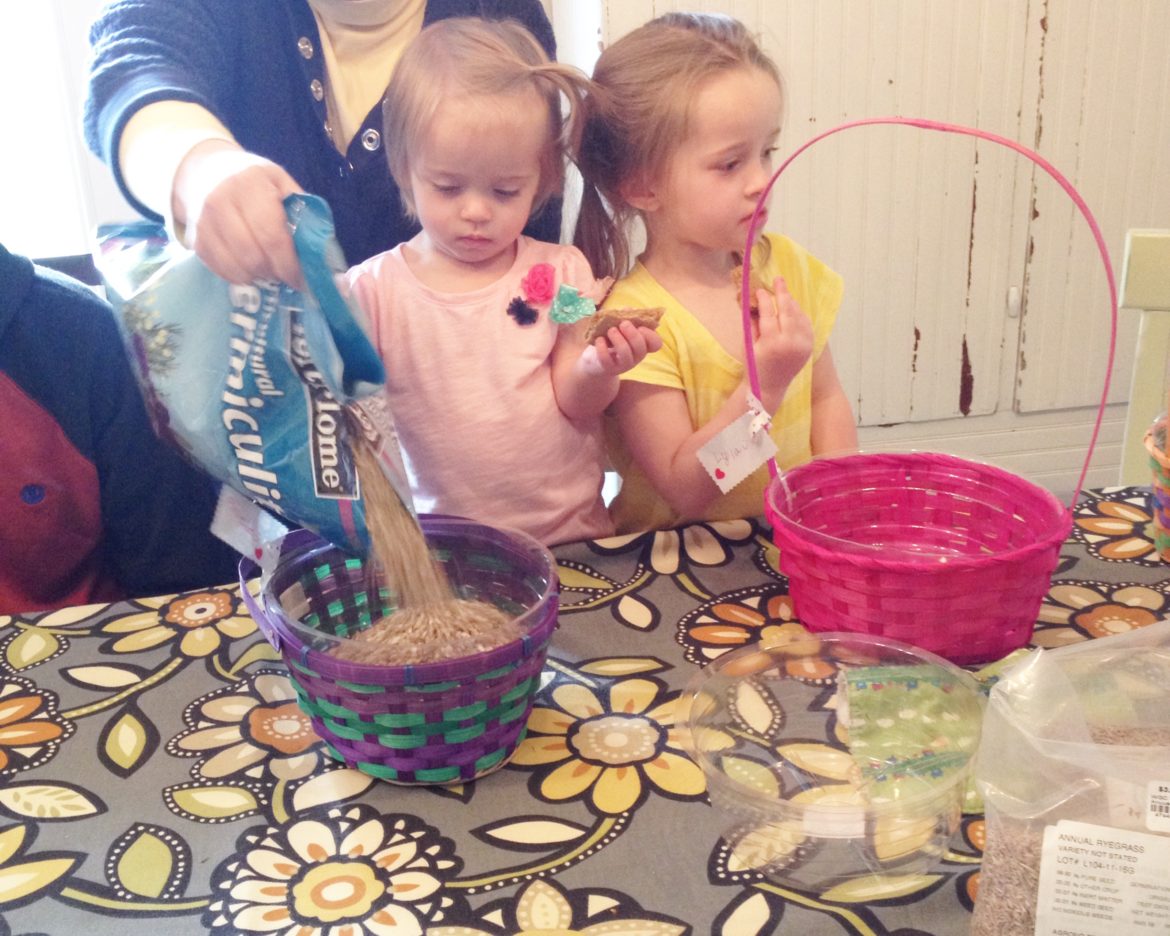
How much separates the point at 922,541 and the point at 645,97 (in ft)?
1.74

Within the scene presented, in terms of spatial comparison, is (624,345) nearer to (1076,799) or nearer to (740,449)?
(740,449)

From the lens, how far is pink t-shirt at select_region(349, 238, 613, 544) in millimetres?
1083

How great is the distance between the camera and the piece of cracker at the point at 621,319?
0.96 m

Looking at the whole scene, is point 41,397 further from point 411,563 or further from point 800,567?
point 800,567

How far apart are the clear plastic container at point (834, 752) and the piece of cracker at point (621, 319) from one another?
0.31 metres

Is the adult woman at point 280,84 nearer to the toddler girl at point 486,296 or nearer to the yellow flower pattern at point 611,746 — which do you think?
the toddler girl at point 486,296

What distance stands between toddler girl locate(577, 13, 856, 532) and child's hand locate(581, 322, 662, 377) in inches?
6.0

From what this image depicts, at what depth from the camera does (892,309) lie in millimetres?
2299

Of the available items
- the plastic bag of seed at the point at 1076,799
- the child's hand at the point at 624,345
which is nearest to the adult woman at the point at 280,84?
the child's hand at the point at 624,345

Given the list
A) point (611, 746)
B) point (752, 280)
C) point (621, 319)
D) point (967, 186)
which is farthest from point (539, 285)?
point (967, 186)

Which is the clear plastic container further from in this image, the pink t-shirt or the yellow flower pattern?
the pink t-shirt

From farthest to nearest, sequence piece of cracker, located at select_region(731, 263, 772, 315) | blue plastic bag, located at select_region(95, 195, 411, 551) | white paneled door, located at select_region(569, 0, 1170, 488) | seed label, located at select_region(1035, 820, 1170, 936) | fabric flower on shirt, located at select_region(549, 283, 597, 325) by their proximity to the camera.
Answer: white paneled door, located at select_region(569, 0, 1170, 488) < piece of cracker, located at select_region(731, 263, 772, 315) < fabric flower on shirt, located at select_region(549, 283, 597, 325) < blue plastic bag, located at select_region(95, 195, 411, 551) < seed label, located at select_region(1035, 820, 1170, 936)

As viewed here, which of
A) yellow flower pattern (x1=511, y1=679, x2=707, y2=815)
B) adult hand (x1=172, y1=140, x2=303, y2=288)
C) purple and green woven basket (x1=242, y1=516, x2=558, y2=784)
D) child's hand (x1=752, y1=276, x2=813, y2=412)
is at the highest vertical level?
adult hand (x1=172, y1=140, x2=303, y2=288)

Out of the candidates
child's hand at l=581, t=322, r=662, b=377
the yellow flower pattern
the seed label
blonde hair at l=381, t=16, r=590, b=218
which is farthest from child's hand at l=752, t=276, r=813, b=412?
the seed label
